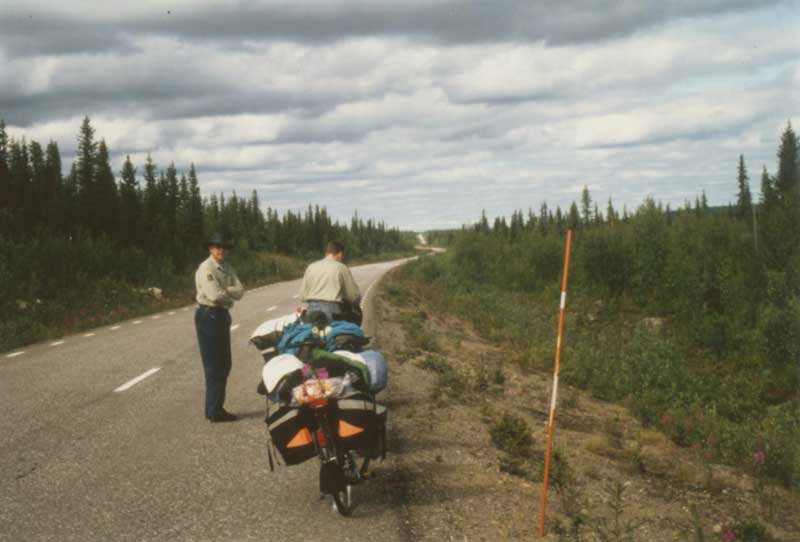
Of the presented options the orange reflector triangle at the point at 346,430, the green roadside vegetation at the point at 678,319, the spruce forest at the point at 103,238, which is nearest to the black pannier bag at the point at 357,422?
the orange reflector triangle at the point at 346,430

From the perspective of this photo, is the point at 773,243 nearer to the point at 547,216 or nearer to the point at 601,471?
the point at 601,471

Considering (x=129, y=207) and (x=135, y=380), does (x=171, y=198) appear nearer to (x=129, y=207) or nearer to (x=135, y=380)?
(x=129, y=207)

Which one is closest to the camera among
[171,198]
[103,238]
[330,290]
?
[330,290]

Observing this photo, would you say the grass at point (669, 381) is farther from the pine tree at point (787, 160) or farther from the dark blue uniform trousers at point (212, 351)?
the pine tree at point (787, 160)

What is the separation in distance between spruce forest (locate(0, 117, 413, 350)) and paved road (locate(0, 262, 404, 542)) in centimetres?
709

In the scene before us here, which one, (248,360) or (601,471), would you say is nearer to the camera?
(601,471)

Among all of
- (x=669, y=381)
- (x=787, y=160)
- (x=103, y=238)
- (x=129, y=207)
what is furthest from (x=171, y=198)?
(x=669, y=381)

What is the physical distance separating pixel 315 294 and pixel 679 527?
13.6 ft

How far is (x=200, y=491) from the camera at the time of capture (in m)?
5.73

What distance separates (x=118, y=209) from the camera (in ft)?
213

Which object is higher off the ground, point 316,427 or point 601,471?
point 316,427

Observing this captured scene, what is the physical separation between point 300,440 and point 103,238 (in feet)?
94.2

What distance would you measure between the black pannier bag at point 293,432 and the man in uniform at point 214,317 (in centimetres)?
321

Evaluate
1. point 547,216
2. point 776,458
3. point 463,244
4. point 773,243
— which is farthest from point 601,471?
point 547,216
